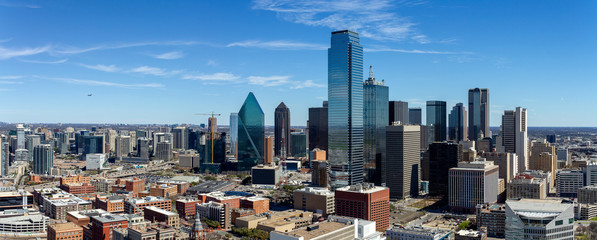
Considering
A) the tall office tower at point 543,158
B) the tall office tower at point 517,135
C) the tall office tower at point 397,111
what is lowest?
the tall office tower at point 543,158

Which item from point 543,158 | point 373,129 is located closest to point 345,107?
point 373,129

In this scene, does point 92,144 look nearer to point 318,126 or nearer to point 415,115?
point 318,126

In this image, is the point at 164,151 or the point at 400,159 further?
the point at 164,151

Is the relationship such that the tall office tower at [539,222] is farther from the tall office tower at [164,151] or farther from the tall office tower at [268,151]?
the tall office tower at [164,151]

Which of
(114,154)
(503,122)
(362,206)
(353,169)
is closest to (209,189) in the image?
(353,169)

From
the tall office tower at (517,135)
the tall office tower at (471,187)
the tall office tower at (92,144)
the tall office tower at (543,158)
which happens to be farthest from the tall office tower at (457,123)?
the tall office tower at (92,144)

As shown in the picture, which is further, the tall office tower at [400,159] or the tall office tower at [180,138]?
the tall office tower at [180,138]
